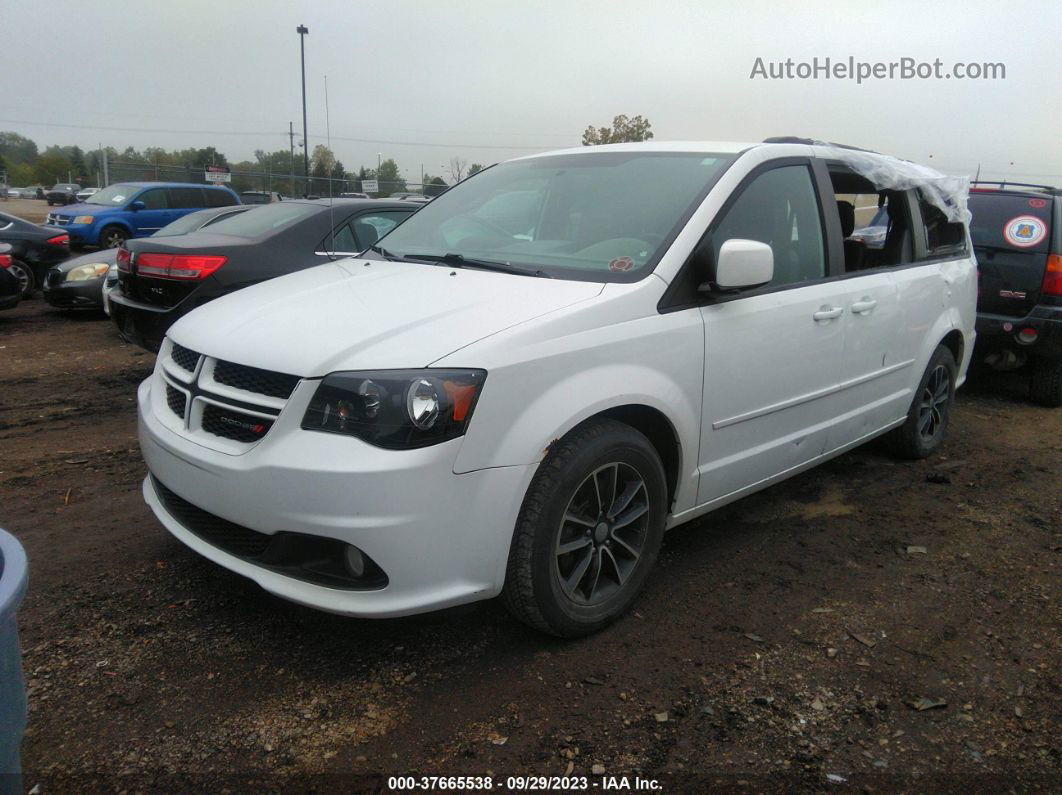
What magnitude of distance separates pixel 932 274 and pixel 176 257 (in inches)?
194

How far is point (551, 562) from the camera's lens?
8.95 feet

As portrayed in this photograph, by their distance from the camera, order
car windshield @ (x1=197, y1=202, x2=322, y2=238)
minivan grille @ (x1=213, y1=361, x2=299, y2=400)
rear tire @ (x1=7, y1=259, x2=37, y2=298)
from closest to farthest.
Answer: minivan grille @ (x1=213, y1=361, x2=299, y2=400)
car windshield @ (x1=197, y1=202, x2=322, y2=238)
rear tire @ (x1=7, y1=259, x2=37, y2=298)

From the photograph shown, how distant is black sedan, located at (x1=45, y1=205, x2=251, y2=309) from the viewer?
957 cm

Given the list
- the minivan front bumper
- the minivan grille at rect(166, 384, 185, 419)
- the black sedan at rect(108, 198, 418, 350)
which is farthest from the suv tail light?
the minivan front bumper

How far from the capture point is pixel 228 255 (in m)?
5.88

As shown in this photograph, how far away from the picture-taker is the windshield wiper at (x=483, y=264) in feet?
10.5

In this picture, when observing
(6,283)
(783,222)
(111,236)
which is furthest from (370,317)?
(111,236)

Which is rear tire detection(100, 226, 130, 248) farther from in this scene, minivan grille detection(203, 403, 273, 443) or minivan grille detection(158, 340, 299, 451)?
minivan grille detection(203, 403, 273, 443)

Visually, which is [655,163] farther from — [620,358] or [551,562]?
[551,562]

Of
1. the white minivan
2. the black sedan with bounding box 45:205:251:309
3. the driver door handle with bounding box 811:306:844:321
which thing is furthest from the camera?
the black sedan with bounding box 45:205:251:309

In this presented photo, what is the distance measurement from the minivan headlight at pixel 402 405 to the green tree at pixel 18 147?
123 meters

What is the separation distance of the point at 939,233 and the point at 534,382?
145 inches

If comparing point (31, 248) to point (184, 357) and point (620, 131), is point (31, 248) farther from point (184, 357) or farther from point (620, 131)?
point (620, 131)

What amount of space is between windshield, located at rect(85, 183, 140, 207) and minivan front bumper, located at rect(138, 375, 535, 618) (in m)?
15.2
